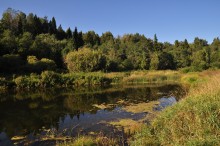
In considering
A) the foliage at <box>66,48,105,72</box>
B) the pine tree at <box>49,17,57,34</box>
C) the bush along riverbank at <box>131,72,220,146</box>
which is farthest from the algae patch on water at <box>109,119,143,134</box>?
the pine tree at <box>49,17,57,34</box>

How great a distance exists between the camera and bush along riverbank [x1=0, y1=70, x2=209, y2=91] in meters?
26.9

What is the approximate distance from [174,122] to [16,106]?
41.8ft

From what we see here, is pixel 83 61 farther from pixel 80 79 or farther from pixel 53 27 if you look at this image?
pixel 53 27

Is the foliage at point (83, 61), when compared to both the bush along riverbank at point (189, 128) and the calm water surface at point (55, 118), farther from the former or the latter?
the bush along riverbank at point (189, 128)

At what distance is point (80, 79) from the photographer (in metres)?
30.2

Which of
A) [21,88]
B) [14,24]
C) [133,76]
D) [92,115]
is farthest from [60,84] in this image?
[14,24]

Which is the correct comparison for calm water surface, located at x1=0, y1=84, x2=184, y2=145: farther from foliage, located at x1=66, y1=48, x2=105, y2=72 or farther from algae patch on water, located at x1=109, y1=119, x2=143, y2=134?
foliage, located at x1=66, y1=48, x2=105, y2=72

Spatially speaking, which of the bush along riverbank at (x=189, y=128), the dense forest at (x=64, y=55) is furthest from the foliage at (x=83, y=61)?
the bush along riverbank at (x=189, y=128)

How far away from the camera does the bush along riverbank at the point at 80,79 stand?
26906mm

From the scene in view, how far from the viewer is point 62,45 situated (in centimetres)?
5209

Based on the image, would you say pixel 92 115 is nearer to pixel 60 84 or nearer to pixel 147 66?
pixel 60 84

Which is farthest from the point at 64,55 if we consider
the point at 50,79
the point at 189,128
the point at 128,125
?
the point at 189,128

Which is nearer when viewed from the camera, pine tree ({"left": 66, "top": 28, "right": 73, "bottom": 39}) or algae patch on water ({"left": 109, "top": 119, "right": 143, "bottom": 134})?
algae patch on water ({"left": 109, "top": 119, "right": 143, "bottom": 134})

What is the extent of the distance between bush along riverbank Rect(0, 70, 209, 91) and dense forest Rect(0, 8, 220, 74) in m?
4.20
